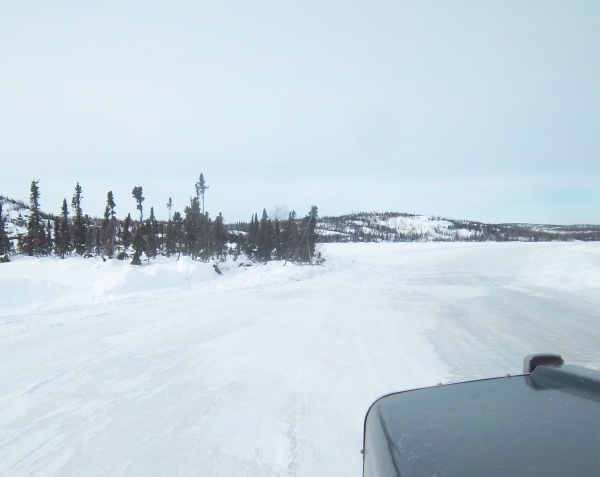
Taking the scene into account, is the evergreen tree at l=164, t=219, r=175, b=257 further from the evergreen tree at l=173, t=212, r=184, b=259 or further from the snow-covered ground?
the snow-covered ground

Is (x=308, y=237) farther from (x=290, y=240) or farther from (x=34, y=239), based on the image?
(x=34, y=239)

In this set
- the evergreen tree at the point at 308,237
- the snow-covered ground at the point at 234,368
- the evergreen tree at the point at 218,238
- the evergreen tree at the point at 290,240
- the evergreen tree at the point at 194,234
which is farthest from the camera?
the evergreen tree at the point at 218,238

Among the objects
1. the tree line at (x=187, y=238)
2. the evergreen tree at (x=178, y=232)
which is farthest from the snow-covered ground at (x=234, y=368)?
the evergreen tree at (x=178, y=232)

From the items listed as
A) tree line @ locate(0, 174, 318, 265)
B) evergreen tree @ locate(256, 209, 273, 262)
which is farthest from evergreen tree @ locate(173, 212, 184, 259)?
evergreen tree @ locate(256, 209, 273, 262)

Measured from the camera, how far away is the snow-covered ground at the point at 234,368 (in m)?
3.31

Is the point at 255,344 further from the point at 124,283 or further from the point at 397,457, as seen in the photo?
the point at 124,283

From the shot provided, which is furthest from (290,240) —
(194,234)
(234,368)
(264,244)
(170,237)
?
(234,368)

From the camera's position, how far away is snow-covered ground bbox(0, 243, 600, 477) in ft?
10.9

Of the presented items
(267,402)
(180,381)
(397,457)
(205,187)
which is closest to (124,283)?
(180,381)

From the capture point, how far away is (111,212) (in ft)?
190

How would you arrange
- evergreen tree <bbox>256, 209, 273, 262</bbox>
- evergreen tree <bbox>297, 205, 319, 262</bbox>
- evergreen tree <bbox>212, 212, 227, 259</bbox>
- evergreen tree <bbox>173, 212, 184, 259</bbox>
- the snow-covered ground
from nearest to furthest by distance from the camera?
the snow-covered ground → evergreen tree <bbox>297, 205, 319, 262</bbox> → evergreen tree <bbox>256, 209, 273, 262</bbox> → evergreen tree <bbox>212, 212, 227, 259</bbox> → evergreen tree <bbox>173, 212, 184, 259</bbox>

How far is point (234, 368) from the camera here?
5395mm

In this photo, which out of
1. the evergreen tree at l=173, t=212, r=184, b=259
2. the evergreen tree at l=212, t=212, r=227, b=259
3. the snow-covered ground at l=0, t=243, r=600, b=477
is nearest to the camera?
the snow-covered ground at l=0, t=243, r=600, b=477

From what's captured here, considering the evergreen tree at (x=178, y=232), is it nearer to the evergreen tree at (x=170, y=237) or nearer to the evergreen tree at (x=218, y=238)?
the evergreen tree at (x=170, y=237)
